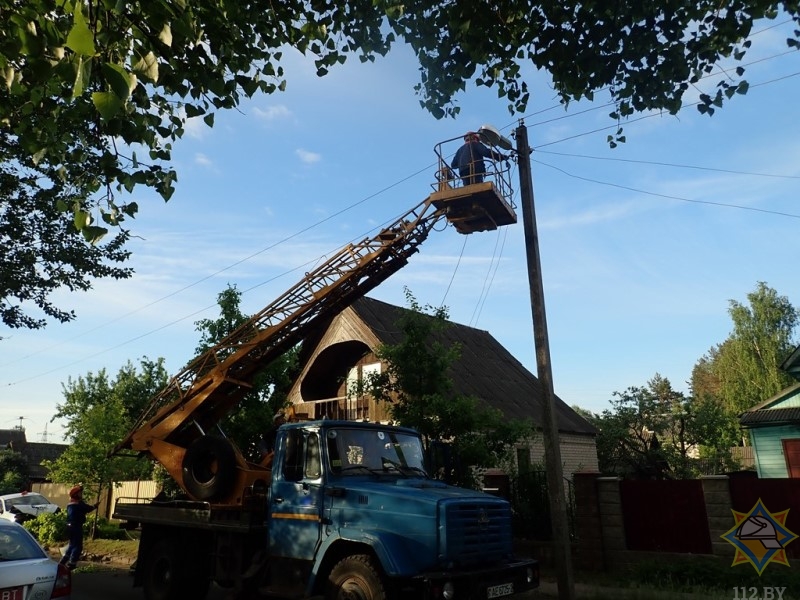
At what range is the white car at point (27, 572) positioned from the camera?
574 cm

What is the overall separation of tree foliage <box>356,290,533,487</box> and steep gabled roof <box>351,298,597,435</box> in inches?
277

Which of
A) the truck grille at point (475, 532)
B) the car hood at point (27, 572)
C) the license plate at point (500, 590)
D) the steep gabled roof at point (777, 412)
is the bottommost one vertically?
the license plate at point (500, 590)

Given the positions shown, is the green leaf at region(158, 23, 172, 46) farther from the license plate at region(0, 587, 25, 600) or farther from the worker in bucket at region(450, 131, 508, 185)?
the worker in bucket at region(450, 131, 508, 185)

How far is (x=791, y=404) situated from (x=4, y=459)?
177 ft

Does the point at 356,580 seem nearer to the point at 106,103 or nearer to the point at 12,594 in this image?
the point at 12,594

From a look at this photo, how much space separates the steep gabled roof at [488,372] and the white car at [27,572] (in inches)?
518

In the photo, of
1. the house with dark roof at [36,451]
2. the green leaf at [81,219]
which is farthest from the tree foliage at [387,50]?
the house with dark roof at [36,451]

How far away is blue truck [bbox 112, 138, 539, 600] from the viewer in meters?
6.16

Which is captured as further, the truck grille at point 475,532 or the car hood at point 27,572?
the truck grille at point 475,532

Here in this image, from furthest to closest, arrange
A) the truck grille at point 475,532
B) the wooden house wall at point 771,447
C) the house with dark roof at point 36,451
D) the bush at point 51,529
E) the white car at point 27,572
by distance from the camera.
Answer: the house with dark roof at point 36,451
the bush at point 51,529
the wooden house wall at point 771,447
the truck grille at point 475,532
the white car at point 27,572

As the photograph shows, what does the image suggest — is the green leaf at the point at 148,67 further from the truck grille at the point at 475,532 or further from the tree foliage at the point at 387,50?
the truck grille at the point at 475,532

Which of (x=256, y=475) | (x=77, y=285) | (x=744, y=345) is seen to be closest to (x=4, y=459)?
(x=77, y=285)

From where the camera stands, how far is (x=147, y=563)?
938 cm

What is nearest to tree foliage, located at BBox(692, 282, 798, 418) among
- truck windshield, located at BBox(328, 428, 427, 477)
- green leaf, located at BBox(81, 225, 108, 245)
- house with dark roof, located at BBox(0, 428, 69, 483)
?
truck windshield, located at BBox(328, 428, 427, 477)
